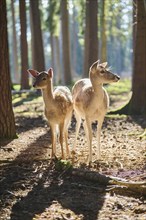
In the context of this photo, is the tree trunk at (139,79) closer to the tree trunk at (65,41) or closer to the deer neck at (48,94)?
the deer neck at (48,94)

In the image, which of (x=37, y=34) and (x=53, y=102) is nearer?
(x=53, y=102)

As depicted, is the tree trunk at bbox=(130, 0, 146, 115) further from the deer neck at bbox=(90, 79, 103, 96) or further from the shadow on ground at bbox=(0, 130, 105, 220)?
the shadow on ground at bbox=(0, 130, 105, 220)

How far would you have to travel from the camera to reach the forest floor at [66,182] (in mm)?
5172

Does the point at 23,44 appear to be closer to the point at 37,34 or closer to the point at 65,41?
the point at 37,34

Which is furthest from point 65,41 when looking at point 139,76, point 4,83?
point 4,83

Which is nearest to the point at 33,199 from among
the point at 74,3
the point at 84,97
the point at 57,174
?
the point at 57,174

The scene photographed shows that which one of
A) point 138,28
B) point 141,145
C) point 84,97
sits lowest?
point 141,145

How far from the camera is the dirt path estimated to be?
5.17 meters

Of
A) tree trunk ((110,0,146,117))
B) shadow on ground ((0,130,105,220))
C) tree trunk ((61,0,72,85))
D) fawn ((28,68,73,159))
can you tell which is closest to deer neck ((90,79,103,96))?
fawn ((28,68,73,159))

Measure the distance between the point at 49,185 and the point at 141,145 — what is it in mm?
3718

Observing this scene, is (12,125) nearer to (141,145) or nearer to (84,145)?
(84,145)

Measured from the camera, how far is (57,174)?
21.8 ft

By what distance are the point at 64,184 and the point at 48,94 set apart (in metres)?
1.88

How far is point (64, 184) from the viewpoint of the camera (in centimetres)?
616
